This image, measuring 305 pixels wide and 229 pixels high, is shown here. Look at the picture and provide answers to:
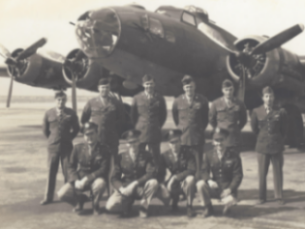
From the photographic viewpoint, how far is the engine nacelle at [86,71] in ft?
42.6

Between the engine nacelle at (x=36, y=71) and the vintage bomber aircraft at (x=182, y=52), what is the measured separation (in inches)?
167

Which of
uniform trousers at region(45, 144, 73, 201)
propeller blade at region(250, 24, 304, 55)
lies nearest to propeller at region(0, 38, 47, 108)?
propeller blade at region(250, 24, 304, 55)

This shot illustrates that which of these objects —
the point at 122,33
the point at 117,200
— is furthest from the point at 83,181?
the point at 122,33

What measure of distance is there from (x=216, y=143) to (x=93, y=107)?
2393mm

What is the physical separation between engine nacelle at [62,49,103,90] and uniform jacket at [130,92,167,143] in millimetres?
6140

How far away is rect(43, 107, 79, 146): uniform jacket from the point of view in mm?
6293

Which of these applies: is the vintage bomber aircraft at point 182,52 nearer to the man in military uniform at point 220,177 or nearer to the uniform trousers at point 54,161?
the uniform trousers at point 54,161

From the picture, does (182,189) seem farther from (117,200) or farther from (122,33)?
(122,33)

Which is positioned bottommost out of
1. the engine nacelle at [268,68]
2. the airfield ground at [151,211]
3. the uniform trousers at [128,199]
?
the airfield ground at [151,211]

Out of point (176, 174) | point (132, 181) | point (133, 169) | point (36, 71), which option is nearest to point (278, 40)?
point (176, 174)

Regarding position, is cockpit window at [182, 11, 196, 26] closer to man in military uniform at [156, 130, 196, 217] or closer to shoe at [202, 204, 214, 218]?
man in military uniform at [156, 130, 196, 217]

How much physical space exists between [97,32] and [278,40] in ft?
15.6

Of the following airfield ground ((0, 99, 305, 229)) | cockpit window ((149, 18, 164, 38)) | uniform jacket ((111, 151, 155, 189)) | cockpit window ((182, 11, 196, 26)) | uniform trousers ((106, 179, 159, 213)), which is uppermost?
cockpit window ((182, 11, 196, 26))

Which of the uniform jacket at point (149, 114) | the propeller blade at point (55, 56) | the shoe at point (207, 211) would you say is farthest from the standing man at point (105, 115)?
the propeller blade at point (55, 56)
